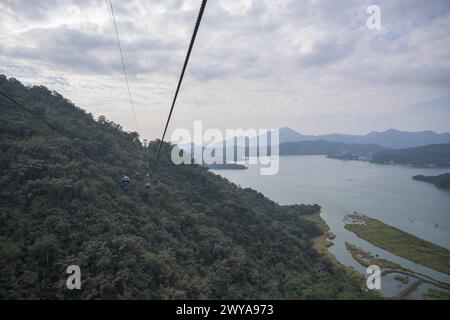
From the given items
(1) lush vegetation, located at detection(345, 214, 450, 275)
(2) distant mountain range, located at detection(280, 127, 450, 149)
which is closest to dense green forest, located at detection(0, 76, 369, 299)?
(1) lush vegetation, located at detection(345, 214, 450, 275)

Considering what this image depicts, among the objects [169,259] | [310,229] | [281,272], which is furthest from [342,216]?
[169,259]

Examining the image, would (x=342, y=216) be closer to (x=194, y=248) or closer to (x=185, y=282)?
(x=194, y=248)

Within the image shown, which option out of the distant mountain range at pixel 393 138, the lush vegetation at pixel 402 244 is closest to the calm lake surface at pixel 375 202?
the lush vegetation at pixel 402 244

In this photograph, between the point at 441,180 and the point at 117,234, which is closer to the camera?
the point at 117,234

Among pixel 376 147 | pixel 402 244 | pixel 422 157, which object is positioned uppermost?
pixel 376 147

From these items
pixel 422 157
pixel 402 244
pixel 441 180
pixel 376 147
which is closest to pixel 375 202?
pixel 402 244

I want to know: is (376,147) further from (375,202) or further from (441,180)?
(375,202)
